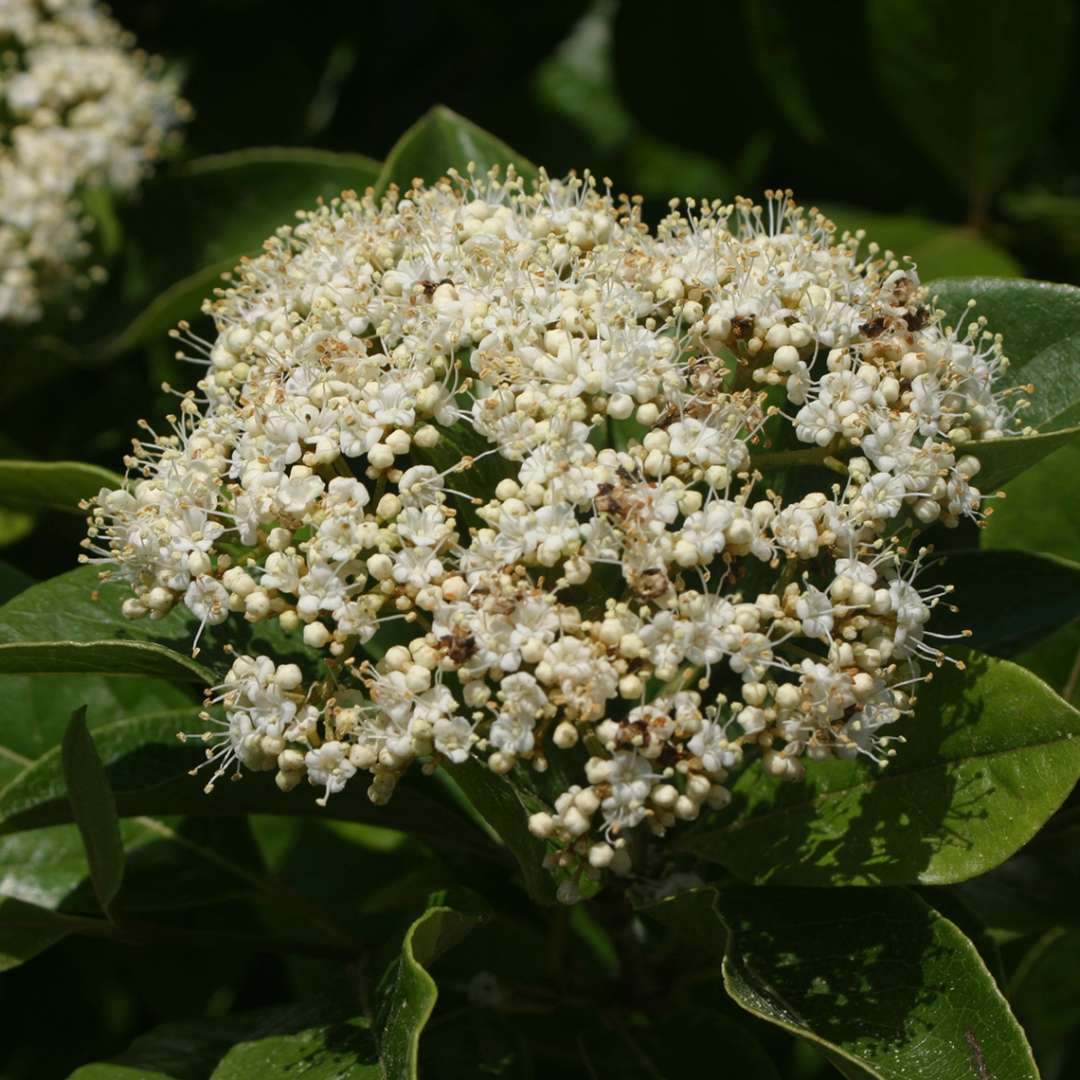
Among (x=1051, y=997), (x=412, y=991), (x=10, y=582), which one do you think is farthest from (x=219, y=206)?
(x=1051, y=997)

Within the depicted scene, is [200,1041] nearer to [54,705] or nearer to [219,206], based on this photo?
[54,705]

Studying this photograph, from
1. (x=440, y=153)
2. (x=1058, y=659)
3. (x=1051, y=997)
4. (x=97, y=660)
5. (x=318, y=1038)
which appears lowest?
(x=1051, y=997)

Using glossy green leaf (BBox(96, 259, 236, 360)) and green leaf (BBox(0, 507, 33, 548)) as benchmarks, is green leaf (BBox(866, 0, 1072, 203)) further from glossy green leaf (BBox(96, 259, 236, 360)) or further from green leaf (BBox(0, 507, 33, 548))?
green leaf (BBox(0, 507, 33, 548))

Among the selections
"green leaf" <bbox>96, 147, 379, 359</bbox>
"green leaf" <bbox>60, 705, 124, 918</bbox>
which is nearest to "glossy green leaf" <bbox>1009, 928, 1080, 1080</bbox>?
"green leaf" <bbox>60, 705, 124, 918</bbox>

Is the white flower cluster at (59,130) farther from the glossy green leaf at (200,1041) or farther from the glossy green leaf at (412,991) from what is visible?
the glossy green leaf at (412,991)

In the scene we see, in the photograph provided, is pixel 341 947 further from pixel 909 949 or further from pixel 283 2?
pixel 283 2
